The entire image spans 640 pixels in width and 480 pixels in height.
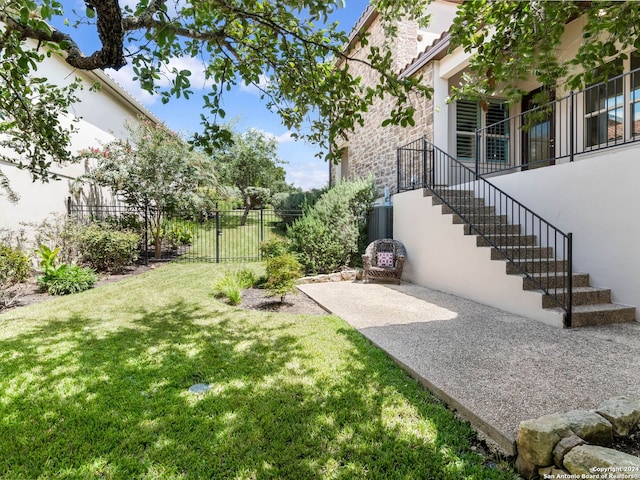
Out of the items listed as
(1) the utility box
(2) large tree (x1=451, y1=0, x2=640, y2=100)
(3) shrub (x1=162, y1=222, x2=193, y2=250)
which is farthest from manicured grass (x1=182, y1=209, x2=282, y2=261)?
(2) large tree (x1=451, y1=0, x2=640, y2=100)

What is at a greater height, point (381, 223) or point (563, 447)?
point (381, 223)

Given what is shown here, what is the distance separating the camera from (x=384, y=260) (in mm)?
8555

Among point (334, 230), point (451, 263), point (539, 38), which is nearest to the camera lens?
point (539, 38)

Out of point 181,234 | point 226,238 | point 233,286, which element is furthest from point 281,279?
point 226,238

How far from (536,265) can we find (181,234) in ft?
41.8

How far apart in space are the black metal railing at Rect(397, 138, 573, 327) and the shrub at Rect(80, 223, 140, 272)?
7.94 metres

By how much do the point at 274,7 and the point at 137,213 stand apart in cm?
992

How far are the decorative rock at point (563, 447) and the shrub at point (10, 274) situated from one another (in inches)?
324

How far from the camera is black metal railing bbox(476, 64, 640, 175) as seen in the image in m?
6.45

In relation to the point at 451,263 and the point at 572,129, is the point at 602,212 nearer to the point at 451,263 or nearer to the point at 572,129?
the point at 572,129

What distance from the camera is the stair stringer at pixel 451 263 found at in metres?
5.39

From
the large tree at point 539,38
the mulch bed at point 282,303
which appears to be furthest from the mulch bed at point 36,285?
the large tree at point 539,38

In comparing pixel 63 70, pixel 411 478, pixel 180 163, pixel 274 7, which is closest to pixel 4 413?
pixel 411 478

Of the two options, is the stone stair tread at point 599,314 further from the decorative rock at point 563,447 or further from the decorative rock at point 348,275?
the decorative rock at point 348,275
